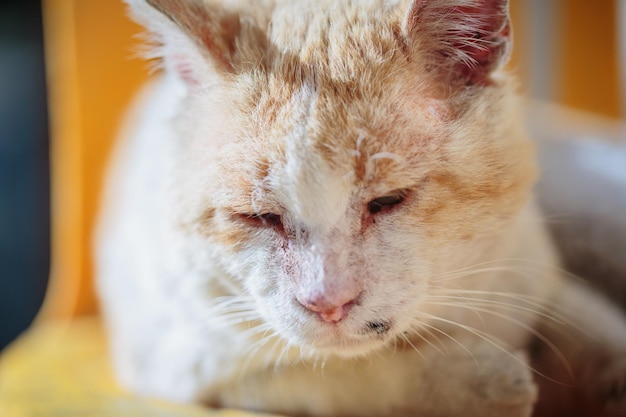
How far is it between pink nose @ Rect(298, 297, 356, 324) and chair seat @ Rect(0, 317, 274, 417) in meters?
0.32

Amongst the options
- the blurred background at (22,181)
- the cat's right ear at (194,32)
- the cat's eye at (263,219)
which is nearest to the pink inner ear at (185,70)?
the cat's right ear at (194,32)

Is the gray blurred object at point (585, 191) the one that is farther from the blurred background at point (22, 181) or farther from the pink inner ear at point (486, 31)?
the blurred background at point (22, 181)

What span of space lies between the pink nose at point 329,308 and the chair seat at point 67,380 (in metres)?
0.32

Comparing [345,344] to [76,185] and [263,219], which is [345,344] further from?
[76,185]

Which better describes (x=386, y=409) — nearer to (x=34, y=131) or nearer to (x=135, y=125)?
(x=135, y=125)

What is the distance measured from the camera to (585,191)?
145 centimetres

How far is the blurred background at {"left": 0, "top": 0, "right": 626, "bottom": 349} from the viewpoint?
1573mm

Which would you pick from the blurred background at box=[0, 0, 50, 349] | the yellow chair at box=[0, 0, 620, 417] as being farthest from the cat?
Answer: the blurred background at box=[0, 0, 50, 349]

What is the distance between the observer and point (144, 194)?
127cm

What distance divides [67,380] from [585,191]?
119 centimetres

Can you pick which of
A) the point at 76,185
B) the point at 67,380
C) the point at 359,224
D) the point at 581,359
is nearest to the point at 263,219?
the point at 359,224

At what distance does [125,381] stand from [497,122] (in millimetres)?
877

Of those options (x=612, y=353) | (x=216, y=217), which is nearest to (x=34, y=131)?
(x=216, y=217)

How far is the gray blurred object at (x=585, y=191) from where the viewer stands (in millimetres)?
1290
